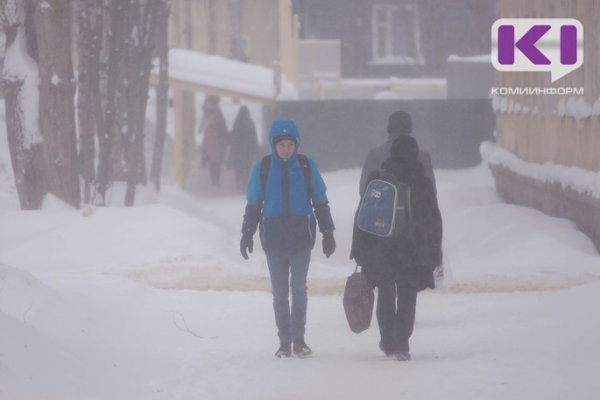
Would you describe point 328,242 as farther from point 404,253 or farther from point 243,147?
point 243,147

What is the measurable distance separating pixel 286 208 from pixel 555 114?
9.99m

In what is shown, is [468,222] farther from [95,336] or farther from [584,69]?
[95,336]

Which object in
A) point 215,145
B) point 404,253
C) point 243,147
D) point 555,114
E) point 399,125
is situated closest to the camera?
point 404,253

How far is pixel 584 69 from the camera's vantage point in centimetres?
1623

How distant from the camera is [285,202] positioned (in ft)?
29.1

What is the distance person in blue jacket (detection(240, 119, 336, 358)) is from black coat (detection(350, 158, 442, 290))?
1.10 feet

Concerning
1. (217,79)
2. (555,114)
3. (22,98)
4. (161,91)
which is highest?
(22,98)

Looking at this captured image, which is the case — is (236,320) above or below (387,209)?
below

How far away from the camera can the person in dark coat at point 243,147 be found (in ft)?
106

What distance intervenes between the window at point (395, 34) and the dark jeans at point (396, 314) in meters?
35.5

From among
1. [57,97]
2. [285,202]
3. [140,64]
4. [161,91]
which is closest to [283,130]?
[285,202]

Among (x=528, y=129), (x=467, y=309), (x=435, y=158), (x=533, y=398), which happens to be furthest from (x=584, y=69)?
(x=435, y=158)

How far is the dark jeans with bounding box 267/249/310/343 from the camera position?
29.5 feet

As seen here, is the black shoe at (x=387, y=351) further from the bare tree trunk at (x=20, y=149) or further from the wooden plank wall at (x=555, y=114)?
the bare tree trunk at (x=20, y=149)
